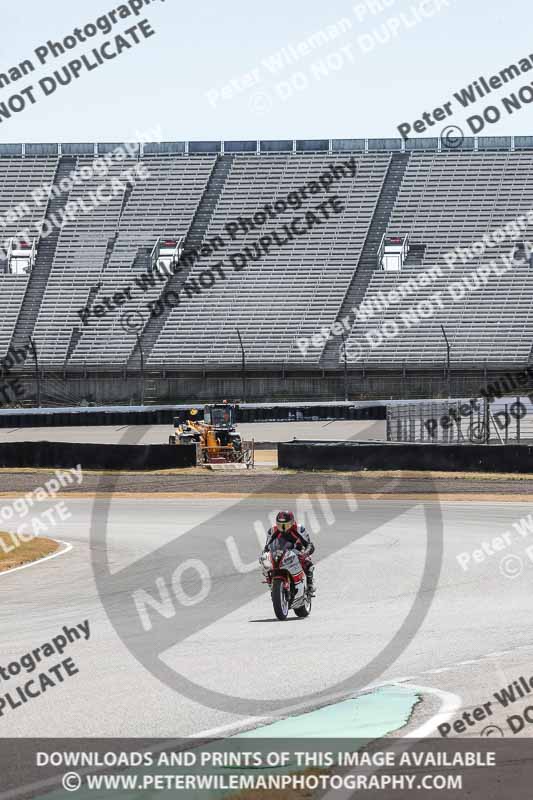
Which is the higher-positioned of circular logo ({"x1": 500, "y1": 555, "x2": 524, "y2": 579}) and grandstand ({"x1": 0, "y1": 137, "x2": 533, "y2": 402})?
grandstand ({"x1": 0, "y1": 137, "x2": 533, "y2": 402})

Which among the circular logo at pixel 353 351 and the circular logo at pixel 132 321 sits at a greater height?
the circular logo at pixel 132 321

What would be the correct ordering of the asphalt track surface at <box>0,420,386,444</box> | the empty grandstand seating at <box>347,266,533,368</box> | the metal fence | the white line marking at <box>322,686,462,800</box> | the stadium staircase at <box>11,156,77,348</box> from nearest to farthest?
the white line marking at <box>322,686,462,800</box>, the metal fence, the asphalt track surface at <box>0,420,386,444</box>, the empty grandstand seating at <box>347,266,533,368</box>, the stadium staircase at <box>11,156,77,348</box>

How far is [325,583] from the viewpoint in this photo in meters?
15.9

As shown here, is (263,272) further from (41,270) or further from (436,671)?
(436,671)

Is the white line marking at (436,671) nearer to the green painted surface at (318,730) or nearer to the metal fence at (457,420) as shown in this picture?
the green painted surface at (318,730)

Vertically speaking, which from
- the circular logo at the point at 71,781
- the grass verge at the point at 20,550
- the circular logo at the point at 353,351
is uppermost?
the circular logo at the point at 353,351

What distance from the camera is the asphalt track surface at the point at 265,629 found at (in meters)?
8.73

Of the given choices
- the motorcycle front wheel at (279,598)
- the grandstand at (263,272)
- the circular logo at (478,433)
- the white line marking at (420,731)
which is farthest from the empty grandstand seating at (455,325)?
the white line marking at (420,731)

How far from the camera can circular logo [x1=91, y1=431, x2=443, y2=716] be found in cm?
956

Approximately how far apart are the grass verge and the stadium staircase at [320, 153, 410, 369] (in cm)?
4365

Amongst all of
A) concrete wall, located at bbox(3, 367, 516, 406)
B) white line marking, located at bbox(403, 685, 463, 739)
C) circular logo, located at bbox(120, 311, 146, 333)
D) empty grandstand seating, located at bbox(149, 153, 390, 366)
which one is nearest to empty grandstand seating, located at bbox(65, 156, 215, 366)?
circular logo, located at bbox(120, 311, 146, 333)

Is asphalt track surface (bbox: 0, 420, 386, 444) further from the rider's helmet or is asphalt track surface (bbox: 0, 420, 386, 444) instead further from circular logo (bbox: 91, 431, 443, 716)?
the rider's helmet

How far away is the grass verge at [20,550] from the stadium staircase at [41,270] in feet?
160

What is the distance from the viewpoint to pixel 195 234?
75.9 m
